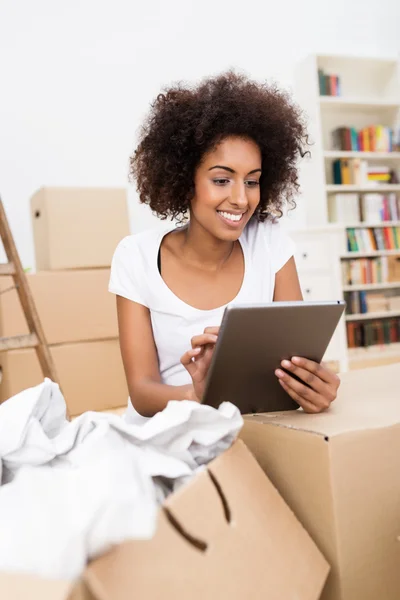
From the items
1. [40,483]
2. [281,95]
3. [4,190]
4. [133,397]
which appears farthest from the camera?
[4,190]

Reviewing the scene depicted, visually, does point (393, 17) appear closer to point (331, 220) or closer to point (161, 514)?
point (331, 220)

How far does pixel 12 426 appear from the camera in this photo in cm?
64

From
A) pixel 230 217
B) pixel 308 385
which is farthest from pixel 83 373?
pixel 308 385

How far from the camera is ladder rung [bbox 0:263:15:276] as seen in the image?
1.93 meters

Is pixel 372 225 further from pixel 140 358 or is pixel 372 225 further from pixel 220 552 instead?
pixel 220 552

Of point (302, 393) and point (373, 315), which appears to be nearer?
point (302, 393)

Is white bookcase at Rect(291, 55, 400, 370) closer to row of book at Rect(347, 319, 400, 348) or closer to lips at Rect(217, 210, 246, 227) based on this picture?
row of book at Rect(347, 319, 400, 348)

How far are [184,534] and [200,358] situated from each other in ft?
1.14

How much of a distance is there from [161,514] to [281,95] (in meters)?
1.03

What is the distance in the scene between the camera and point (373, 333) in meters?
4.04

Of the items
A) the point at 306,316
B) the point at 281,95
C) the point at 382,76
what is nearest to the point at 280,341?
the point at 306,316

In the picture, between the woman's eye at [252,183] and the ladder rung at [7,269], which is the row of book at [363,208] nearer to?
the ladder rung at [7,269]

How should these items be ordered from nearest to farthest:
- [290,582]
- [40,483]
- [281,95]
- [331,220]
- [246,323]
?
[40,483] → [290,582] → [246,323] → [281,95] → [331,220]

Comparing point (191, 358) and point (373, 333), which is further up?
point (191, 358)
